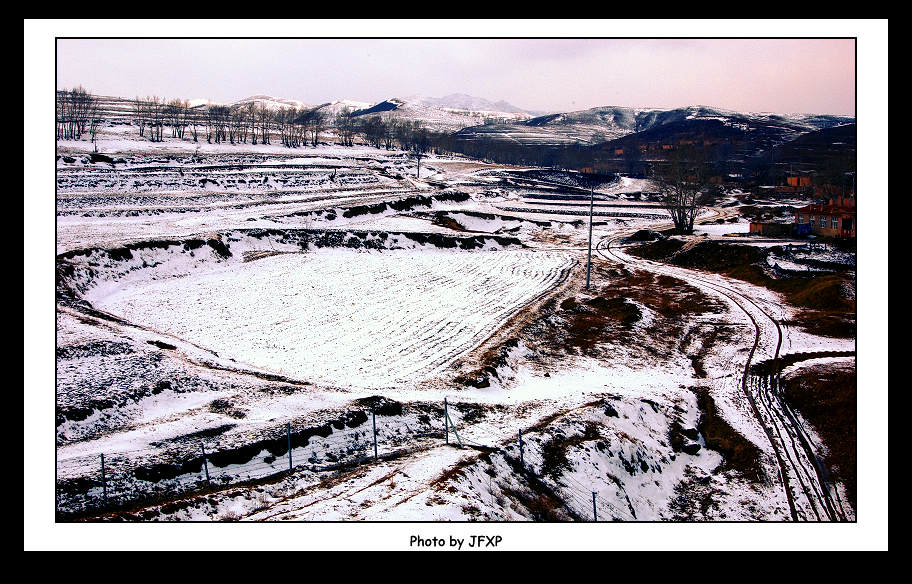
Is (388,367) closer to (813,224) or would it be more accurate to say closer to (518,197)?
(813,224)

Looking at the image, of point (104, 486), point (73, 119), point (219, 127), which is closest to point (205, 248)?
point (104, 486)

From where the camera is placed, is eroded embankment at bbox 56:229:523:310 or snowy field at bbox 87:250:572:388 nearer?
snowy field at bbox 87:250:572:388

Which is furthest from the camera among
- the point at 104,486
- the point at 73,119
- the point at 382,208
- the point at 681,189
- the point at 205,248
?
the point at 73,119

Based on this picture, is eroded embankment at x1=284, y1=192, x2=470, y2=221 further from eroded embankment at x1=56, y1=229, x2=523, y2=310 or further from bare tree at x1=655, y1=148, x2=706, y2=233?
bare tree at x1=655, y1=148, x2=706, y2=233

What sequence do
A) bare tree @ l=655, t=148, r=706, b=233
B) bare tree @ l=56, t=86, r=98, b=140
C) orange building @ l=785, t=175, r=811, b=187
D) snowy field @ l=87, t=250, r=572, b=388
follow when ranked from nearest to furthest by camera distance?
snowy field @ l=87, t=250, r=572, b=388 → bare tree @ l=655, t=148, r=706, b=233 → bare tree @ l=56, t=86, r=98, b=140 → orange building @ l=785, t=175, r=811, b=187

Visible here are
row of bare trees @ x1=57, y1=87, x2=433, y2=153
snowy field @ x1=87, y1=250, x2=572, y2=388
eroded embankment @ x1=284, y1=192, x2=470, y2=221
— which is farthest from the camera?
row of bare trees @ x1=57, y1=87, x2=433, y2=153

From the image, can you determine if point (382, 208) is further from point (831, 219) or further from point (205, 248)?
point (831, 219)

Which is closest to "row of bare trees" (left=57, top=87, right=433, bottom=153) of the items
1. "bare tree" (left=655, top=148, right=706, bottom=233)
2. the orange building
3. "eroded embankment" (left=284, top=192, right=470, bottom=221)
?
"eroded embankment" (left=284, top=192, right=470, bottom=221)

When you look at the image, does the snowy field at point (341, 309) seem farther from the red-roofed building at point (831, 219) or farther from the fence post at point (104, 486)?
the red-roofed building at point (831, 219)

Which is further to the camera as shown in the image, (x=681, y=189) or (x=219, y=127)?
(x=219, y=127)
